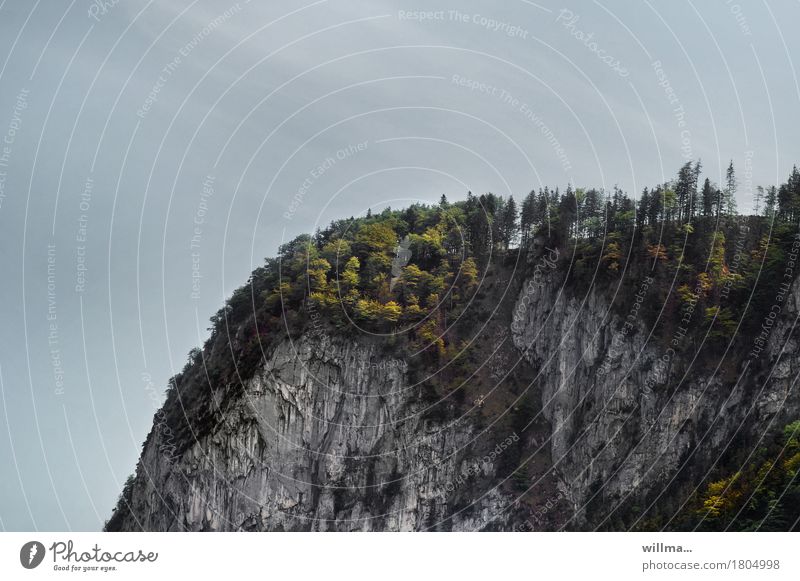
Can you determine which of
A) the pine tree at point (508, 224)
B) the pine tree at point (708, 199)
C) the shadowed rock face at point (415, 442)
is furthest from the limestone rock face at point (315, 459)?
the pine tree at point (708, 199)

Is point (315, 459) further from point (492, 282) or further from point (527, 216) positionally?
point (527, 216)

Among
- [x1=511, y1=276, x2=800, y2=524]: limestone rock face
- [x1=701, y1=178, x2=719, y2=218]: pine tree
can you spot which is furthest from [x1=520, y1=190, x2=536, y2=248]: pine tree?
[x1=701, y1=178, x2=719, y2=218]: pine tree

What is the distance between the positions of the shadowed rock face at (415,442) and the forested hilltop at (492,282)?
137 centimetres

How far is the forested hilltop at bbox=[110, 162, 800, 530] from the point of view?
83.1 meters

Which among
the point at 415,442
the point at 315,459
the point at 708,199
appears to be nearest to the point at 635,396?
the point at 708,199

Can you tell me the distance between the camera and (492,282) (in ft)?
329

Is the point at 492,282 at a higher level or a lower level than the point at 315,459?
higher

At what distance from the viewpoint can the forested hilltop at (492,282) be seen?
8312 cm

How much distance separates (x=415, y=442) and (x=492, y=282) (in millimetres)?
17121

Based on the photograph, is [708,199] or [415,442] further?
[415,442]

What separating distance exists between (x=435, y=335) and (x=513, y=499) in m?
17.6

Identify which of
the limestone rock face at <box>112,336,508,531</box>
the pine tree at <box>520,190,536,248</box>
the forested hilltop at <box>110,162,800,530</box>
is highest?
the pine tree at <box>520,190,536,248</box>

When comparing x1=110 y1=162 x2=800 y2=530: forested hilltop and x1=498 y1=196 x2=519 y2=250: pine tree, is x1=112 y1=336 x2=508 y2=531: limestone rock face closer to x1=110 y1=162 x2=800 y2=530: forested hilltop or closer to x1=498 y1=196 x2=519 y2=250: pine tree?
x1=110 y1=162 x2=800 y2=530: forested hilltop

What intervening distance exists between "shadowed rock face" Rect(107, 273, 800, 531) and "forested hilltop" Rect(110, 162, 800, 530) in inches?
53.9
